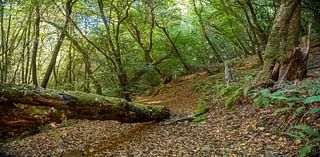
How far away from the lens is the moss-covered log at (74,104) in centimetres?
504

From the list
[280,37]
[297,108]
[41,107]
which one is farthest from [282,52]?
[41,107]

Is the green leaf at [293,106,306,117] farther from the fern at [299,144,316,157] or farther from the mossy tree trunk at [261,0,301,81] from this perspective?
the mossy tree trunk at [261,0,301,81]

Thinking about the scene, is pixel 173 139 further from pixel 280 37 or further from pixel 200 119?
pixel 280 37

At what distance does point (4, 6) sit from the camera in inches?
418

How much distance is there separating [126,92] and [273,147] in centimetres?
825

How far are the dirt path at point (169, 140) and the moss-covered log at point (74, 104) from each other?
0.45m

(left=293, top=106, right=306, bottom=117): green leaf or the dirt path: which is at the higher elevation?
(left=293, top=106, right=306, bottom=117): green leaf

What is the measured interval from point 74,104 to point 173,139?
206 cm

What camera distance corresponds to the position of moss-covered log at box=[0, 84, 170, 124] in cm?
504

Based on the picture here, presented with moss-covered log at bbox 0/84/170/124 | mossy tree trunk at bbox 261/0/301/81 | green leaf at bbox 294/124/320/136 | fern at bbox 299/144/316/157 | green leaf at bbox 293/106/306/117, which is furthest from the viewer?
mossy tree trunk at bbox 261/0/301/81

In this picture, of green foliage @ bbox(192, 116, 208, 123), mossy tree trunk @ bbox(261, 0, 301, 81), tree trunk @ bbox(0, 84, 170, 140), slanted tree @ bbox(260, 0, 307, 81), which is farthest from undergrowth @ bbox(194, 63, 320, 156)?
tree trunk @ bbox(0, 84, 170, 140)

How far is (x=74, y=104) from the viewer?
5773 millimetres

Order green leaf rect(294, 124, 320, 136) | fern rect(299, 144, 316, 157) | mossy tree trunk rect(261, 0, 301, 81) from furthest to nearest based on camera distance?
mossy tree trunk rect(261, 0, 301, 81), green leaf rect(294, 124, 320, 136), fern rect(299, 144, 316, 157)

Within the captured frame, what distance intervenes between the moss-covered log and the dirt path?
1.47 feet
